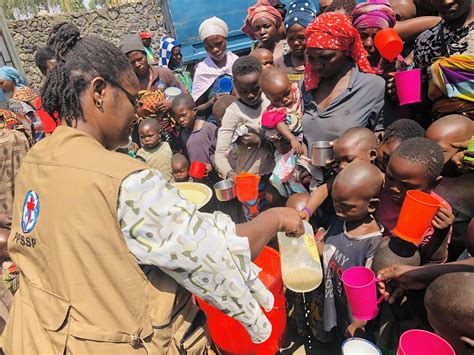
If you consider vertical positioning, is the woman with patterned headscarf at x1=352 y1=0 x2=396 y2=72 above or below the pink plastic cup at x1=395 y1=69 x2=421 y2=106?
above

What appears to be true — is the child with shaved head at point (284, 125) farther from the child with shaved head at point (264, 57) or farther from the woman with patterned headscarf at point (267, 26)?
the woman with patterned headscarf at point (267, 26)

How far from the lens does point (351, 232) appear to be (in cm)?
233

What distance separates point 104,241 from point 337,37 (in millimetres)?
2284

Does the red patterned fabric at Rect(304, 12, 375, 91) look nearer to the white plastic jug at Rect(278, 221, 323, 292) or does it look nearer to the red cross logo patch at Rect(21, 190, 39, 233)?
the white plastic jug at Rect(278, 221, 323, 292)

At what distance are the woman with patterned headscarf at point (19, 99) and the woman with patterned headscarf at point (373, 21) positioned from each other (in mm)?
4194

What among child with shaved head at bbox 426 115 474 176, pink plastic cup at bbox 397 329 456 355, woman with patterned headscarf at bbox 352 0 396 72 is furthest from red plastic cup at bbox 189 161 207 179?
pink plastic cup at bbox 397 329 456 355

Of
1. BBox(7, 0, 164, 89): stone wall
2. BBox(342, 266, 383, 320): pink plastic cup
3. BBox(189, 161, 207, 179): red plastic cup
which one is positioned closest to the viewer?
BBox(342, 266, 383, 320): pink plastic cup

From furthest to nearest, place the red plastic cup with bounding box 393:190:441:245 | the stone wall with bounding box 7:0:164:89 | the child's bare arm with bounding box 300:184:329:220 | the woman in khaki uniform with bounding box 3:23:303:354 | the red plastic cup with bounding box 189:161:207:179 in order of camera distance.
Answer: the stone wall with bounding box 7:0:164:89 → the red plastic cup with bounding box 189:161:207:179 → the child's bare arm with bounding box 300:184:329:220 → the red plastic cup with bounding box 393:190:441:245 → the woman in khaki uniform with bounding box 3:23:303:354

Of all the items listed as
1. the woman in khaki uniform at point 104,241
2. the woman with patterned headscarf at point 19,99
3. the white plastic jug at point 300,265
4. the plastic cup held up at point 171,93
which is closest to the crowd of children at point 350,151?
the woman in khaki uniform at point 104,241

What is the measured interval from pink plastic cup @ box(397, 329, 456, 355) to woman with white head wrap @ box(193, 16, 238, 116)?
3.68 meters

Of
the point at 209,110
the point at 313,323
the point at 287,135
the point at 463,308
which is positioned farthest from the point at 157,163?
the point at 463,308

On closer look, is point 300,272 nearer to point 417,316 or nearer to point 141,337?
point 417,316

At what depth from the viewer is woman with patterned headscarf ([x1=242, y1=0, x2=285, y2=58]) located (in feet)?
13.3

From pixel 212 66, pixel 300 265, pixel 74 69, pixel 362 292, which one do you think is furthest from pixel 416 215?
pixel 212 66
